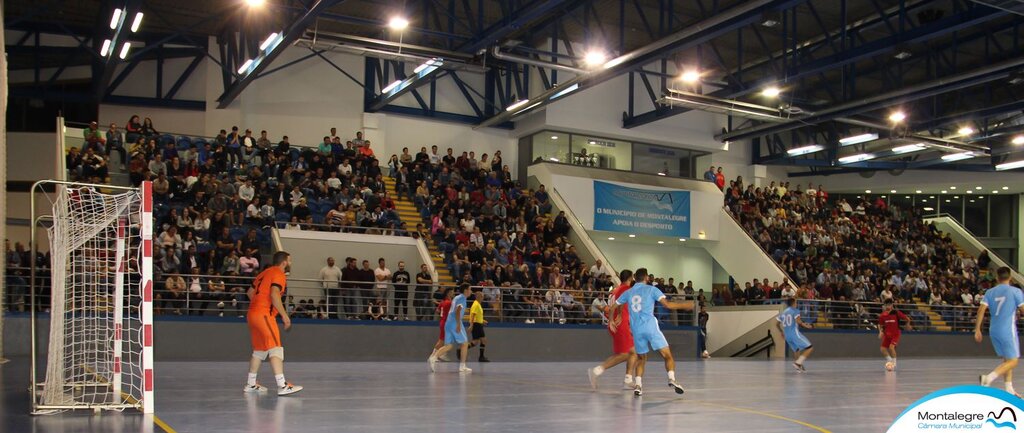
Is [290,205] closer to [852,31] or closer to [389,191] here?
[389,191]

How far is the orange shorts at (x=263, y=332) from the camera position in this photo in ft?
38.7

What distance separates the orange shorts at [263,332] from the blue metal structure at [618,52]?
37.4 ft

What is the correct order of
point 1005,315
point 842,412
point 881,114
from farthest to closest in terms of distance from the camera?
point 881,114 → point 1005,315 → point 842,412

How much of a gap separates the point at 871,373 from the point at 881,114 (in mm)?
18286

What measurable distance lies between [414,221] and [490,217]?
2632mm

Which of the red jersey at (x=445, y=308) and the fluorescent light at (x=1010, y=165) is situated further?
the fluorescent light at (x=1010, y=165)

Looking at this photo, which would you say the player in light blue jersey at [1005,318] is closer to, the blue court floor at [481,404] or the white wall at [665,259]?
the blue court floor at [481,404]

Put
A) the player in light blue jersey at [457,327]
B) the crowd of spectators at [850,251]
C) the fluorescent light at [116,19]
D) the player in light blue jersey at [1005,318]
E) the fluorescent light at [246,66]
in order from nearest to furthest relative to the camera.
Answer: the player in light blue jersey at [1005,318], the player in light blue jersey at [457,327], the fluorescent light at [116,19], the fluorescent light at [246,66], the crowd of spectators at [850,251]

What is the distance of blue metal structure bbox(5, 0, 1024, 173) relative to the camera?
80.5 ft

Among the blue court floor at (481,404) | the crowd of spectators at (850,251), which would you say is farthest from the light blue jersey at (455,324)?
the crowd of spectators at (850,251)

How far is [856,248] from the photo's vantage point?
133ft

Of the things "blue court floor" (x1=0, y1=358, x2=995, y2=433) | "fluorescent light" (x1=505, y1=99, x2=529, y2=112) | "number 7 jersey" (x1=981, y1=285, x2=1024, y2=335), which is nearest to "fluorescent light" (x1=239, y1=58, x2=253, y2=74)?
"fluorescent light" (x1=505, y1=99, x2=529, y2=112)

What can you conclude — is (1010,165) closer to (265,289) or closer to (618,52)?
(618,52)

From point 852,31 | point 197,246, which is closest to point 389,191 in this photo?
point 197,246
